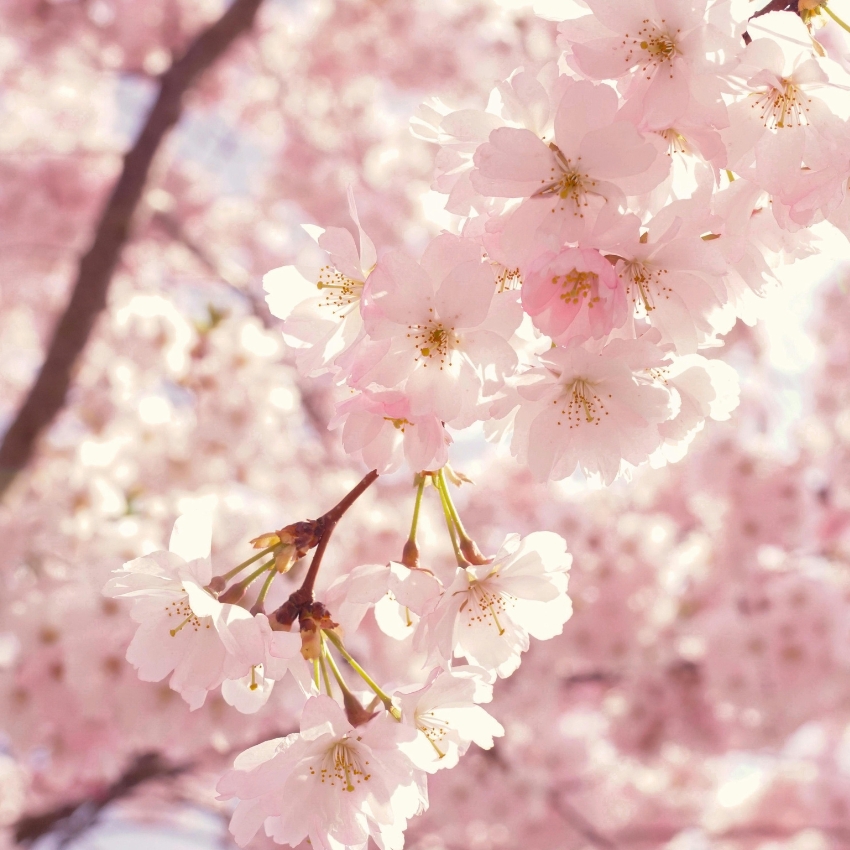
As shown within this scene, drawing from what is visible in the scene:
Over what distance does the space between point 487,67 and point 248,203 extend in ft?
7.05

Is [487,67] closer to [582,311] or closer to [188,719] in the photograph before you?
[188,719]

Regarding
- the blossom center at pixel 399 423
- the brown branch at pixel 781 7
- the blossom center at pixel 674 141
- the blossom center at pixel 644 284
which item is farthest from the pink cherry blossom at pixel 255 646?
the brown branch at pixel 781 7

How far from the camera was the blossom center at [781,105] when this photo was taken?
79 cm

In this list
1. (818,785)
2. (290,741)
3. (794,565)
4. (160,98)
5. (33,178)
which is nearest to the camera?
(290,741)

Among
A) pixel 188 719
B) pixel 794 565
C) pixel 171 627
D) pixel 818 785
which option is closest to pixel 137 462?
pixel 188 719

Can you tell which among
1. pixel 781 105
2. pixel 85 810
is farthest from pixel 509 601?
pixel 85 810

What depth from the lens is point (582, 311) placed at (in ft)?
2.48

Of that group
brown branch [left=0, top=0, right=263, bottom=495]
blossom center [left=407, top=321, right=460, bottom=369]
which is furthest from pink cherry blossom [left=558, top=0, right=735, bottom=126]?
brown branch [left=0, top=0, right=263, bottom=495]

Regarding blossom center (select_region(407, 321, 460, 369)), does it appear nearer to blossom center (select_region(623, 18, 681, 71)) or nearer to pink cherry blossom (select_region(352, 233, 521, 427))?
pink cherry blossom (select_region(352, 233, 521, 427))

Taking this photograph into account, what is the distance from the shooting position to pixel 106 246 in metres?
2.90

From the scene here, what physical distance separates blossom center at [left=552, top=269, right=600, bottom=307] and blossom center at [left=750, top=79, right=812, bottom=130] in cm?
24

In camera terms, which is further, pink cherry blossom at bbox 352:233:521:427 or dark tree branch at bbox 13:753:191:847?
dark tree branch at bbox 13:753:191:847

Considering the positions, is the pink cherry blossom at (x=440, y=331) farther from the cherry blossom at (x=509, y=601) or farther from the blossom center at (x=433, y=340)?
the cherry blossom at (x=509, y=601)

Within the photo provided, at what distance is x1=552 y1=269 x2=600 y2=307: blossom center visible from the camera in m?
0.73
